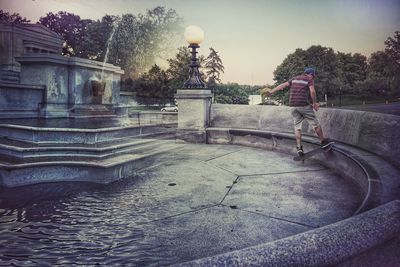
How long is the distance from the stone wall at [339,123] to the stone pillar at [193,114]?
0.53 meters

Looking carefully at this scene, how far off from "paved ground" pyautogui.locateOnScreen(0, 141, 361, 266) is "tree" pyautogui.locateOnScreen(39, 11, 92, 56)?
59561 millimetres

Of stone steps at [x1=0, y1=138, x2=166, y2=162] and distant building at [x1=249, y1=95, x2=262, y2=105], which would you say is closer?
stone steps at [x1=0, y1=138, x2=166, y2=162]

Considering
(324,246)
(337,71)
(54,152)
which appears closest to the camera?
(324,246)

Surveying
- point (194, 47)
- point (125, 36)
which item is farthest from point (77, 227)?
point (125, 36)

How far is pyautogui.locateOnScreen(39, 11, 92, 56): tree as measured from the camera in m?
55.3

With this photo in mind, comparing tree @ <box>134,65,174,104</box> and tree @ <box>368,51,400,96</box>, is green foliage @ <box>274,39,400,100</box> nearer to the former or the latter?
tree @ <box>368,51,400,96</box>

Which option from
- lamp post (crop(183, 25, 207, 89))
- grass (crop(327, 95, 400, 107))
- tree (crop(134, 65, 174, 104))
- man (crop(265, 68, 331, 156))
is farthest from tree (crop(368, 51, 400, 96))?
man (crop(265, 68, 331, 156))

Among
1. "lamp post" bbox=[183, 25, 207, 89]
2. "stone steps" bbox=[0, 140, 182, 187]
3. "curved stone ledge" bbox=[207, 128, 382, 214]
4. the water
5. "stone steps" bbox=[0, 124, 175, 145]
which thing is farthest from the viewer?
"lamp post" bbox=[183, 25, 207, 89]

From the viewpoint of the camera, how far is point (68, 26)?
56812mm

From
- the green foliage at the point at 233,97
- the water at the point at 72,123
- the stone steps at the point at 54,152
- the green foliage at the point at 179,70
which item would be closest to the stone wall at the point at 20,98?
the water at the point at 72,123

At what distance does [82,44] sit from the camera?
1907 inches

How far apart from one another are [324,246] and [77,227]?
2461 mm

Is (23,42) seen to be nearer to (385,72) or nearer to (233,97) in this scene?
(233,97)

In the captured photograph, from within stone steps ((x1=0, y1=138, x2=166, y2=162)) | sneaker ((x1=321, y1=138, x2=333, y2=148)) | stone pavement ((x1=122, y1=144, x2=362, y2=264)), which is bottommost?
stone pavement ((x1=122, y1=144, x2=362, y2=264))
